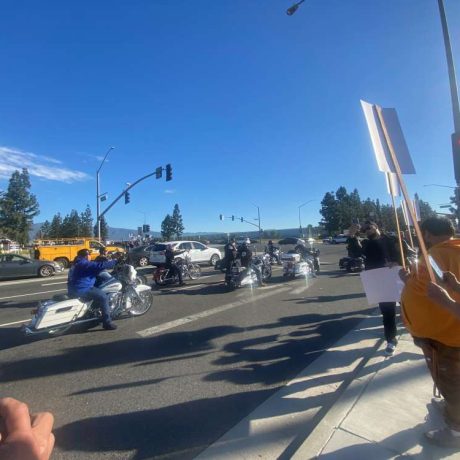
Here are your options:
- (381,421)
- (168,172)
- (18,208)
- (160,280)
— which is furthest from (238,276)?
(18,208)

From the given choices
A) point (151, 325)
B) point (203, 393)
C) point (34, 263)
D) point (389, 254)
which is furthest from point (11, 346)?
point (34, 263)

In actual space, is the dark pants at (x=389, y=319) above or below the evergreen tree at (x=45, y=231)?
below

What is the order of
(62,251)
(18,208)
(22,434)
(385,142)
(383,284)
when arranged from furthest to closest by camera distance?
(18,208)
(62,251)
(383,284)
(385,142)
(22,434)

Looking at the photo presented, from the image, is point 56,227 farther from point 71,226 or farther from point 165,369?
point 165,369

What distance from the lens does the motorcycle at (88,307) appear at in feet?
19.4

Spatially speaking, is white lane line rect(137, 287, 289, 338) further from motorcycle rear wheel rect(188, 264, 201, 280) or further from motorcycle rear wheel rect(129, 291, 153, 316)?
motorcycle rear wheel rect(188, 264, 201, 280)

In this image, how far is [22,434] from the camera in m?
1.29

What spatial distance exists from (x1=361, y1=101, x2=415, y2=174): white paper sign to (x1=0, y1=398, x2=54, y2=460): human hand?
269 centimetres

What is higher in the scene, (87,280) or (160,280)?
A: (87,280)

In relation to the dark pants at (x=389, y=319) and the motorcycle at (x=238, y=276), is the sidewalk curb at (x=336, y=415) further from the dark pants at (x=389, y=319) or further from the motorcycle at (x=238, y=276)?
the motorcycle at (x=238, y=276)

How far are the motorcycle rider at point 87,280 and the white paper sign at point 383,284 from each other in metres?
4.60

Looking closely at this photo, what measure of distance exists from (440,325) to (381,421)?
3.91ft

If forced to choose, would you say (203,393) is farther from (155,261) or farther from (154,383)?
(155,261)

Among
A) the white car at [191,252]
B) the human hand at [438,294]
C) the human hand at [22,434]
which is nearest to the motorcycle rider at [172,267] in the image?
the white car at [191,252]
